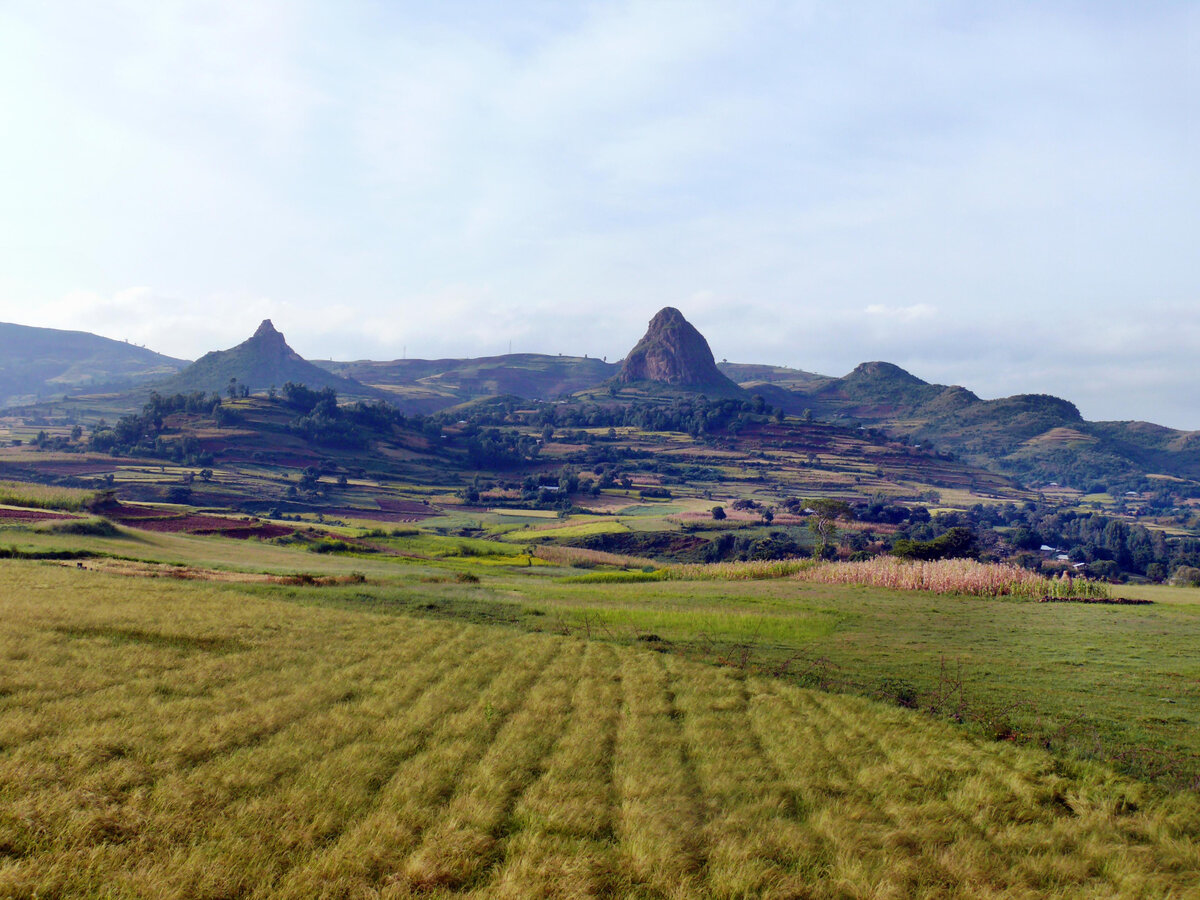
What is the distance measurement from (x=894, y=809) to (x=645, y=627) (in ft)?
57.9

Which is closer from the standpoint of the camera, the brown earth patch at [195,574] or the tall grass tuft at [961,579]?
the brown earth patch at [195,574]

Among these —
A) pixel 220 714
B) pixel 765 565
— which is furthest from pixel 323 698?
pixel 765 565

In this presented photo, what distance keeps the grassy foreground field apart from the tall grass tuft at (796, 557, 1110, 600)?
87.3 ft

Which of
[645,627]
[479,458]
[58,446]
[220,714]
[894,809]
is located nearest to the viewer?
[894,809]

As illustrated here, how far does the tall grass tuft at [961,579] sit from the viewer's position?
126 ft

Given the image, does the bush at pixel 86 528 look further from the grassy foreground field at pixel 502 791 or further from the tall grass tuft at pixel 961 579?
the tall grass tuft at pixel 961 579

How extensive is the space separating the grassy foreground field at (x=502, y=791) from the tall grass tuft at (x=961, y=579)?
1048 inches

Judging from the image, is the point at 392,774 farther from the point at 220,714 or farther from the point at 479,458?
the point at 479,458

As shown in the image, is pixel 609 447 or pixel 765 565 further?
pixel 609 447

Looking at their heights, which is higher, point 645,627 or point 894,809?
point 894,809

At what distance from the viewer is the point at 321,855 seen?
8.46m

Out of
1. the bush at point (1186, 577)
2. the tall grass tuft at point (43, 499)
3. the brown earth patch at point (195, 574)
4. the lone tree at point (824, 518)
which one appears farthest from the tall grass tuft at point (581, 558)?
the bush at point (1186, 577)

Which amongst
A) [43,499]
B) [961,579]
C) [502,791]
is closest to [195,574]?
[502,791]

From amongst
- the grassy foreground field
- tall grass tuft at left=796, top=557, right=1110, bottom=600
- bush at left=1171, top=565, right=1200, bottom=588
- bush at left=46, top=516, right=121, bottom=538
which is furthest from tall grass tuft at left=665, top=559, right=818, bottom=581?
bush at left=1171, top=565, right=1200, bottom=588
